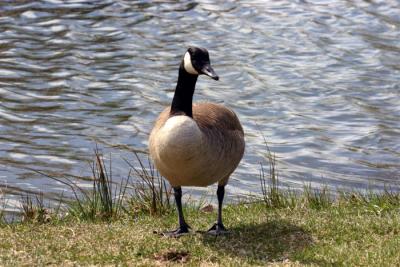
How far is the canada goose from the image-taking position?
796 centimetres

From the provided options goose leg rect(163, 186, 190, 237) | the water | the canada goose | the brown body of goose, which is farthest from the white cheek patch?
the water

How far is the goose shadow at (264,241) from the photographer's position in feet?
25.6

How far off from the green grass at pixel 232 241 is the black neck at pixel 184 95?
1.24 m

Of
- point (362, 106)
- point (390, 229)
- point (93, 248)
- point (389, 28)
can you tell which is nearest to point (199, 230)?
point (93, 248)

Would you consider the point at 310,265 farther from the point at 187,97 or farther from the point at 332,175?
the point at 332,175

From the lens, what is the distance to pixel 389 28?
22312mm

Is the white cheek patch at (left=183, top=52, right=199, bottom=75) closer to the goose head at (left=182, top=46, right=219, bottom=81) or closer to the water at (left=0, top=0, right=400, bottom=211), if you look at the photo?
the goose head at (left=182, top=46, right=219, bottom=81)

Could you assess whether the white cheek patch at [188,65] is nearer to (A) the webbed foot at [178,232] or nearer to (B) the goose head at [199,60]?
(B) the goose head at [199,60]

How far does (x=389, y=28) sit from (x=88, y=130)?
9899 millimetres

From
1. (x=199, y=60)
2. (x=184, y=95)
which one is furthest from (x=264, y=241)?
(x=199, y=60)

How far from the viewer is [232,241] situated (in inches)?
324

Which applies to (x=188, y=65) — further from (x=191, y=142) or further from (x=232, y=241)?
(x=232, y=241)

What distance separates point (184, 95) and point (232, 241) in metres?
1.51

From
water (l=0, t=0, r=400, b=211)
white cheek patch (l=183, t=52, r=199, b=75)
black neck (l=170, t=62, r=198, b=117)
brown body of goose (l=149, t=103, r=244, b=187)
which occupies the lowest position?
water (l=0, t=0, r=400, b=211)
